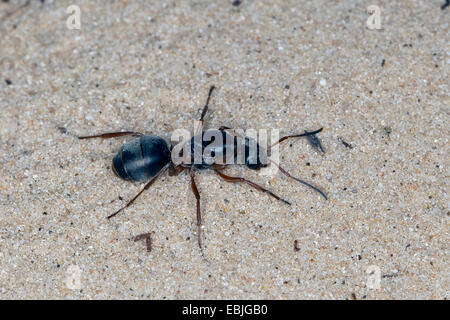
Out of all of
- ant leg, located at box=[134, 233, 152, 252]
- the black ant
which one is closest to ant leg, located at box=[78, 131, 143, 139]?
the black ant

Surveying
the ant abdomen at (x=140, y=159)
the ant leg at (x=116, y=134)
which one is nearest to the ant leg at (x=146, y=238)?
the ant abdomen at (x=140, y=159)

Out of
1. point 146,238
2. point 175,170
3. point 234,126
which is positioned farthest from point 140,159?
point 234,126

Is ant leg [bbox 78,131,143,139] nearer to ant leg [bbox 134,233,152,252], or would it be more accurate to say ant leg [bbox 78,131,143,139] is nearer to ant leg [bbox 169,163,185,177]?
ant leg [bbox 169,163,185,177]

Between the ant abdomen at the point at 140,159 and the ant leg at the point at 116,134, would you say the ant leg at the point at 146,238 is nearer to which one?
the ant abdomen at the point at 140,159

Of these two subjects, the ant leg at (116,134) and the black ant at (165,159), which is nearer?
the black ant at (165,159)

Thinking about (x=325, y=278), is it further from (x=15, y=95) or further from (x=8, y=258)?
(x=15, y=95)

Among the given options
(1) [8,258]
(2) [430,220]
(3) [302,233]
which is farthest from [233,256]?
(1) [8,258]
